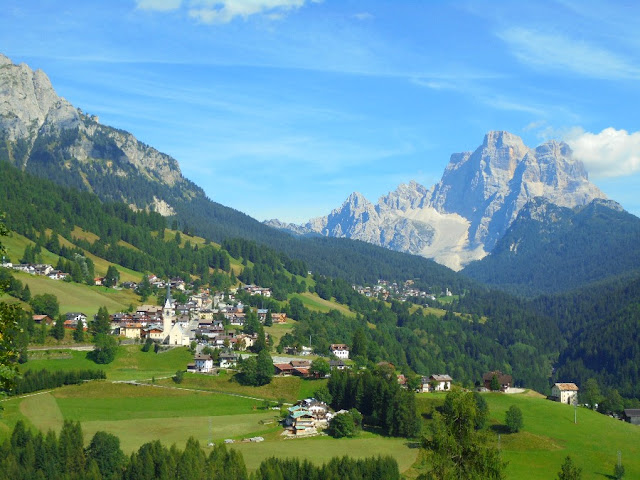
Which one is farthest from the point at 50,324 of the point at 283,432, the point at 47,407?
the point at 283,432

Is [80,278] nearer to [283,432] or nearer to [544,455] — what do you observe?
[283,432]

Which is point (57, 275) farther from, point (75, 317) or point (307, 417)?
point (307, 417)

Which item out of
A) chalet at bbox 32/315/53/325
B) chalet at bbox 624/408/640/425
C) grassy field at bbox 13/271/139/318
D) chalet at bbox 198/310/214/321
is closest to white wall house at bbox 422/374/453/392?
chalet at bbox 624/408/640/425

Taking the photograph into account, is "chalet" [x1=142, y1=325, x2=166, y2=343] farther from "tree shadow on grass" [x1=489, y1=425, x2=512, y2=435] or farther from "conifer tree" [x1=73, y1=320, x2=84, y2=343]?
"tree shadow on grass" [x1=489, y1=425, x2=512, y2=435]

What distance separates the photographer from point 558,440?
10169 cm

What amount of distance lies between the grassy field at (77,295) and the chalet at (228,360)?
127ft

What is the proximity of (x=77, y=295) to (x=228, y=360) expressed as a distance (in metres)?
54.7

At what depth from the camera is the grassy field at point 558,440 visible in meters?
91.4

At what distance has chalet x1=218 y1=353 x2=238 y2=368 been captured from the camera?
138375 mm

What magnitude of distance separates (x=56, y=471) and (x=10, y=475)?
5.16 meters

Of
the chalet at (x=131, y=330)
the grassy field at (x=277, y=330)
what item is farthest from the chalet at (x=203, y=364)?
the grassy field at (x=277, y=330)

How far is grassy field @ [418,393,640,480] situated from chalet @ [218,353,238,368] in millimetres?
39634

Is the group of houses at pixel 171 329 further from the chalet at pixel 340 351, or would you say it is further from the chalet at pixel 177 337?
the chalet at pixel 340 351

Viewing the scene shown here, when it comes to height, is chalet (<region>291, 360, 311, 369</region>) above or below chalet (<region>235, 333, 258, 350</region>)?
below
